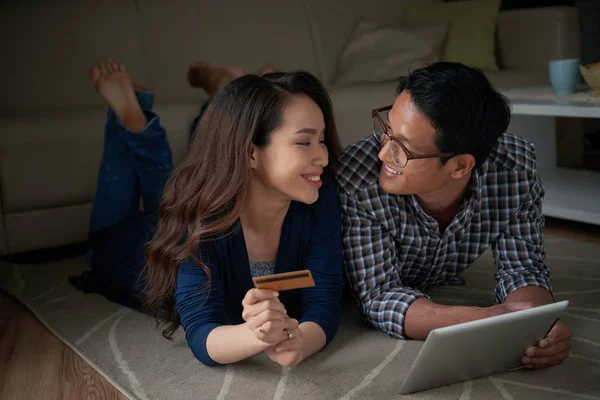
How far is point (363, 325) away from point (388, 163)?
0.43 m

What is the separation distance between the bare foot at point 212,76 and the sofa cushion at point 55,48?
21.8 inches

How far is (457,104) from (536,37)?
2.34 meters

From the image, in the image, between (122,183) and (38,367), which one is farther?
(122,183)

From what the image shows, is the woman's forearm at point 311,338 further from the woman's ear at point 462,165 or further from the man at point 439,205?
the woman's ear at point 462,165

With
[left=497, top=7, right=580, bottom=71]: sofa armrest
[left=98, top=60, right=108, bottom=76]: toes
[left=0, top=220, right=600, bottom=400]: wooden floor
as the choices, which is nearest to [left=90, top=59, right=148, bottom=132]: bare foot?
[left=98, top=60, right=108, bottom=76]: toes

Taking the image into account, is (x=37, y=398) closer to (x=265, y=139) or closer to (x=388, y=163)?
(x=265, y=139)

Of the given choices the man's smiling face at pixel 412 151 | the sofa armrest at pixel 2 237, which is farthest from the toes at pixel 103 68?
the man's smiling face at pixel 412 151

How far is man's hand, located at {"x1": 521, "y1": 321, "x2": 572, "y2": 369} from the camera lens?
4.73ft

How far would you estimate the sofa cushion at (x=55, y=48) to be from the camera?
2.71m

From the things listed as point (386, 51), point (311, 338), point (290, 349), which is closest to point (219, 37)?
point (386, 51)

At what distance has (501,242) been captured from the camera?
5.74ft

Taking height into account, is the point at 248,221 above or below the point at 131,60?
below

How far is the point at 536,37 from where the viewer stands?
361 centimetres

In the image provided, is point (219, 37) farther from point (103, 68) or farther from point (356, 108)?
point (103, 68)
